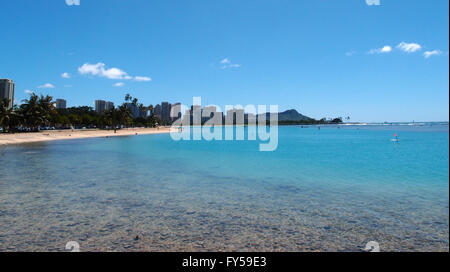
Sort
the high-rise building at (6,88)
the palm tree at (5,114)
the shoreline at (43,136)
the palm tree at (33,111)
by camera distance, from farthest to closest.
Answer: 1. the high-rise building at (6,88)
2. the palm tree at (33,111)
3. the palm tree at (5,114)
4. the shoreline at (43,136)

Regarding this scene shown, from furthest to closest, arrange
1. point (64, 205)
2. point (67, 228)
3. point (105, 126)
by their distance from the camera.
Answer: point (105, 126) < point (64, 205) < point (67, 228)

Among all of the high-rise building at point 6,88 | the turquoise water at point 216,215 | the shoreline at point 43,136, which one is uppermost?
the high-rise building at point 6,88

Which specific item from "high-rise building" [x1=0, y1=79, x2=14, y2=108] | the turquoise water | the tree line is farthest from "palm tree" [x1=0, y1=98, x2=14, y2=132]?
"high-rise building" [x1=0, y1=79, x2=14, y2=108]

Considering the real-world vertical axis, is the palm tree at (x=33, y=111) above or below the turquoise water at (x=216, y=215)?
above

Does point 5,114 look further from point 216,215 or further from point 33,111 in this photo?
point 216,215

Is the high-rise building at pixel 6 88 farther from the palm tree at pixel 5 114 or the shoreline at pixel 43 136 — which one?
the palm tree at pixel 5 114

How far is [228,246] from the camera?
7.90m

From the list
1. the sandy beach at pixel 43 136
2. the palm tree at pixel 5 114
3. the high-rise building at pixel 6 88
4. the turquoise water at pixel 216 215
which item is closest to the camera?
the turquoise water at pixel 216 215

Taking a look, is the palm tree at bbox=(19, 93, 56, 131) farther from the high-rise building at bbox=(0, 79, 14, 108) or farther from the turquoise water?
the high-rise building at bbox=(0, 79, 14, 108)

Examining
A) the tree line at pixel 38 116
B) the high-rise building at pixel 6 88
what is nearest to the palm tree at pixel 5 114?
the tree line at pixel 38 116

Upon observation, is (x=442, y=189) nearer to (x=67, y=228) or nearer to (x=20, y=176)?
(x=67, y=228)

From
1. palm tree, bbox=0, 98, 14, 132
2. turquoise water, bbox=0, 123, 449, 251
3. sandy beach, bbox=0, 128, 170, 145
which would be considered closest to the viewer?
turquoise water, bbox=0, 123, 449, 251
